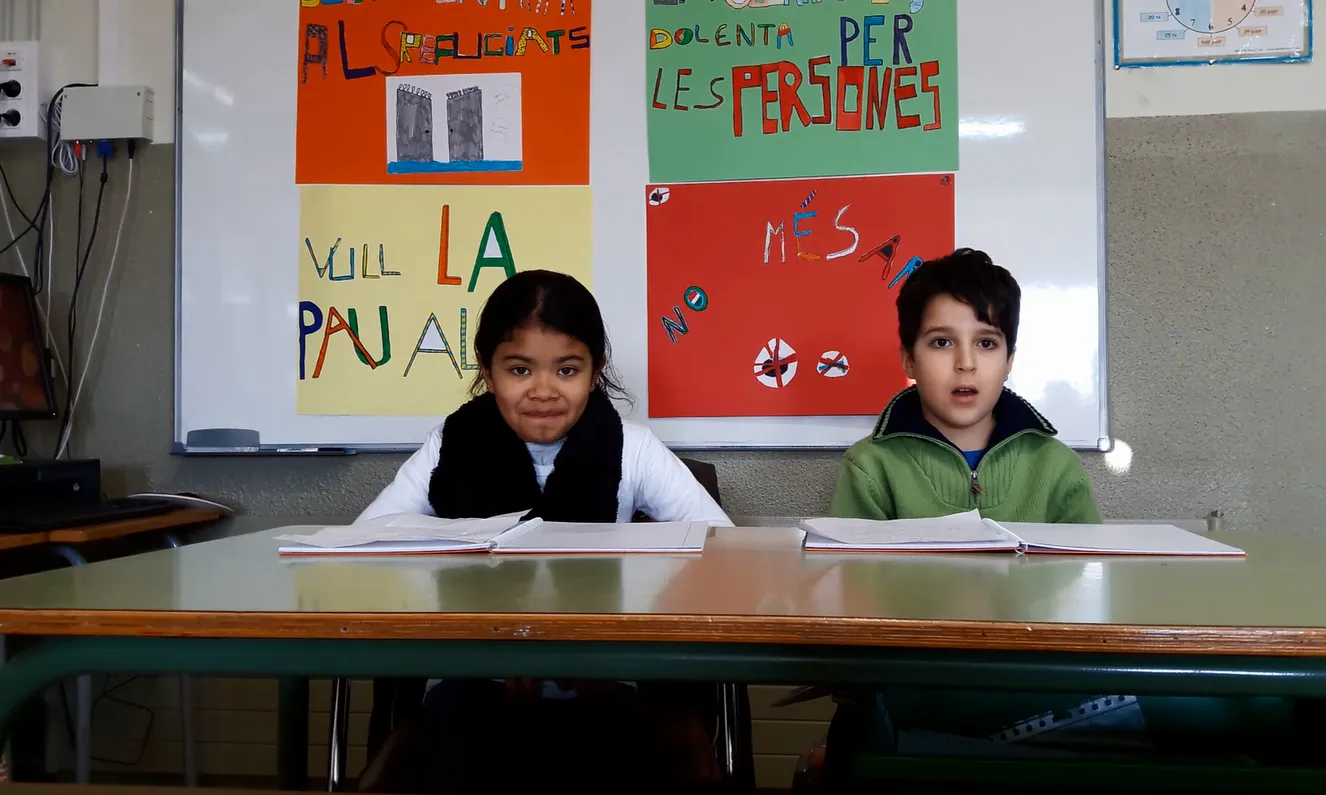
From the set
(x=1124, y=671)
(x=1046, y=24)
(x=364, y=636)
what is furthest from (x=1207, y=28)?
(x=364, y=636)

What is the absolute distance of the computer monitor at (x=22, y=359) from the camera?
1.98 meters

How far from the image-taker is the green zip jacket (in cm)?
146

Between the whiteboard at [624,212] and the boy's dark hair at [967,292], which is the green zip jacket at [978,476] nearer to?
the boy's dark hair at [967,292]

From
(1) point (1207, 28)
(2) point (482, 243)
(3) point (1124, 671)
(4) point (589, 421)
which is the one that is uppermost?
(1) point (1207, 28)

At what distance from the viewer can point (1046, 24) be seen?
1972mm

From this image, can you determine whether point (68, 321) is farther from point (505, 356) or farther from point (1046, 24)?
point (1046, 24)

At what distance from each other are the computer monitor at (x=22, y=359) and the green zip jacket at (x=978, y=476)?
5.89 feet

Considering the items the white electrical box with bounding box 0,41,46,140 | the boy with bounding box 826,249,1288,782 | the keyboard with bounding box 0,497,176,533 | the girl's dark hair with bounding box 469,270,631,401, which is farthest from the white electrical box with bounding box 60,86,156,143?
the boy with bounding box 826,249,1288,782

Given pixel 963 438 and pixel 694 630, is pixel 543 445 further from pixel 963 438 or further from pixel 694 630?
pixel 694 630

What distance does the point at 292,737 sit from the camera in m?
1.24

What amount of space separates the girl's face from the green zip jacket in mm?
496

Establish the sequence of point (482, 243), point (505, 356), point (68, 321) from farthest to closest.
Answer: point (68, 321), point (482, 243), point (505, 356)

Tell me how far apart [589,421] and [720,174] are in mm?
782

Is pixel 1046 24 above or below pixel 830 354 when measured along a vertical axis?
above
